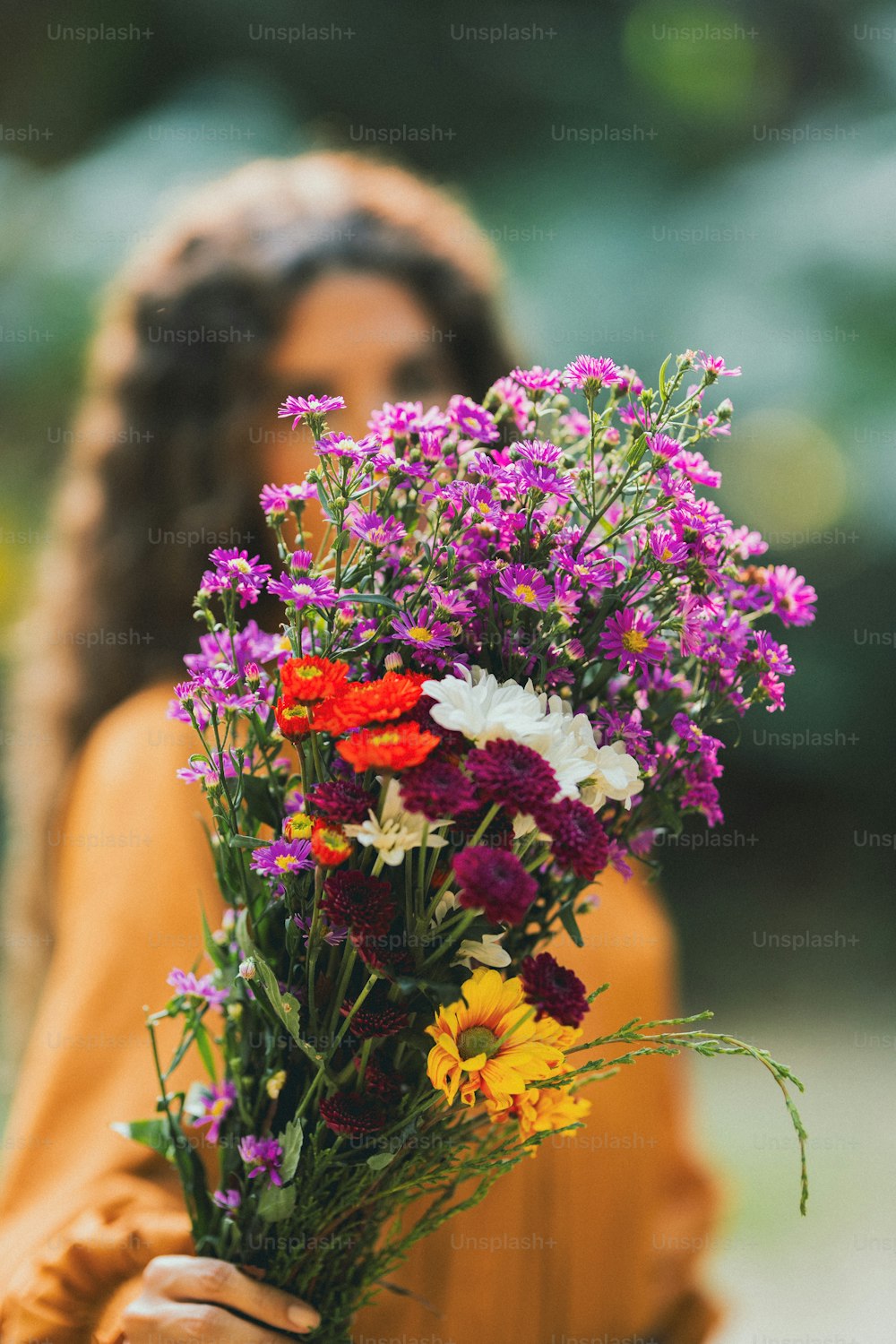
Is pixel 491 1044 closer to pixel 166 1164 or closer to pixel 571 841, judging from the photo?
pixel 571 841

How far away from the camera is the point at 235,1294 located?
1.80 feet

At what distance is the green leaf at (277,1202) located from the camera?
0.52 metres

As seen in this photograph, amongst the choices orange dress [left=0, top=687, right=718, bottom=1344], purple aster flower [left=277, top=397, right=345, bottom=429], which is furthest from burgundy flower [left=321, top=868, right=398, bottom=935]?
orange dress [left=0, top=687, right=718, bottom=1344]

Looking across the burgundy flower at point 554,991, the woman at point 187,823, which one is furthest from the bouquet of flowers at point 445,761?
the woman at point 187,823

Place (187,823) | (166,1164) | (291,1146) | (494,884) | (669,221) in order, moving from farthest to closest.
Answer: (669,221) → (187,823) → (166,1164) → (291,1146) → (494,884)

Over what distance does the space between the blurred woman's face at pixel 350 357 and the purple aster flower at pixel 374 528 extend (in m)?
0.43

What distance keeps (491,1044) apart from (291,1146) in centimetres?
12

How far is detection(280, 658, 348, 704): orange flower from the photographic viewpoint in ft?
1.43

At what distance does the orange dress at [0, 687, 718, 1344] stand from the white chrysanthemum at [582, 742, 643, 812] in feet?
1.34

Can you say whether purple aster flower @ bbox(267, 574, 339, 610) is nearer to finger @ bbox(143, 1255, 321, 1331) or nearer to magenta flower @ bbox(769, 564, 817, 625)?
magenta flower @ bbox(769, 564, 817, 625)

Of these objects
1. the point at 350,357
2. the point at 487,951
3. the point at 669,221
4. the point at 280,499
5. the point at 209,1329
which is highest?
the point at 669,221

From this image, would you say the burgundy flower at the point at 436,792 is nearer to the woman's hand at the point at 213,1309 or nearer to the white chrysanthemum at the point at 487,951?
the white chrysanthemum at the point at 487,951

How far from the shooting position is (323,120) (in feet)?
8.93

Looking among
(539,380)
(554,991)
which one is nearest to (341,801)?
(554,991)
